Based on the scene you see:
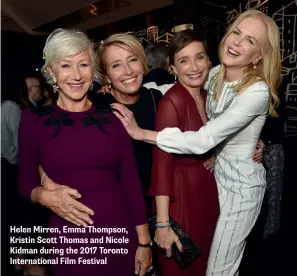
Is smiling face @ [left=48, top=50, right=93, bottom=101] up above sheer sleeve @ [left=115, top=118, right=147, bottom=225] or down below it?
above

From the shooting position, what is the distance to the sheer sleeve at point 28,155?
140cm

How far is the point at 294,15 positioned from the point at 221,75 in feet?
11.0

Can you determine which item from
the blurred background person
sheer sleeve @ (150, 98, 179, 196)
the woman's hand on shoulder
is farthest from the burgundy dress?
the blurred background person

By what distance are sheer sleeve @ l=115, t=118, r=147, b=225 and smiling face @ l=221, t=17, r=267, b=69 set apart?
0.67m

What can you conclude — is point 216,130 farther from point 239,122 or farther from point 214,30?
point 214,30

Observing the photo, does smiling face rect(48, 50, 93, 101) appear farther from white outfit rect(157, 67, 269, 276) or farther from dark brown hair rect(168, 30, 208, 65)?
white outfit rect(157, 67, 269, 276)

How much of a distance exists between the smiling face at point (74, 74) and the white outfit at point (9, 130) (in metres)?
1.67

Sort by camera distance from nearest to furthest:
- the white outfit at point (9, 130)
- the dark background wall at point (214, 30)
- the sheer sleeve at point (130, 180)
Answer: the sheer sleeve at point (130, 180), the white outfit at point (9, 130), the dark background wall at point (214, 30)

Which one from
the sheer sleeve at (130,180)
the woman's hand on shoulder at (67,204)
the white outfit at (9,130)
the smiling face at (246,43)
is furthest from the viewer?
the white outfit at (9,130)

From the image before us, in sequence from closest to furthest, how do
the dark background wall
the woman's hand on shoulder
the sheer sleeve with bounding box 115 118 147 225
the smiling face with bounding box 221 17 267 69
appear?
the woman's hand on shoulder
the sheer sleeve with bounding box 115 118 147 225
the smiling face with bounding box 221 17 267 69
the dark background wall

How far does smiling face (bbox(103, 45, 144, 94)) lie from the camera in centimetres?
169

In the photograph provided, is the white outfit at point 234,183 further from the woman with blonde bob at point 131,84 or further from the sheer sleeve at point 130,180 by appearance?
the sheer sleeve at point 130,180

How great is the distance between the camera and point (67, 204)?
1.38m

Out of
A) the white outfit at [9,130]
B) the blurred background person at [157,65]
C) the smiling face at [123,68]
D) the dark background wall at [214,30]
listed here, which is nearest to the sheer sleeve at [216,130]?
the smiling face at [123,68]
